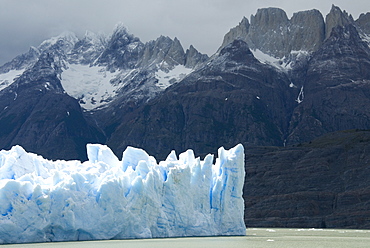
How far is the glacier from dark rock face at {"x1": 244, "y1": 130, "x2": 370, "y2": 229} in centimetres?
4541

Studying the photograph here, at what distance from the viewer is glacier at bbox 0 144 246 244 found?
159 feet

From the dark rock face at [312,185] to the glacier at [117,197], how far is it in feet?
149

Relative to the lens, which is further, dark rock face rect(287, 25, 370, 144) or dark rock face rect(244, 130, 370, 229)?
dark rock face rect(287, 25, 370, 144)

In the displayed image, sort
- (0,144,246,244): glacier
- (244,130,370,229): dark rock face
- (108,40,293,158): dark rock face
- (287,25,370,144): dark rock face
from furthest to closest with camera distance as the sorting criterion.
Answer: (108,40,293,158): dark rock face
(287,25,370,144): dark rock face
(244,130,370,229): dark rock face
(0,144,246,244): glacier

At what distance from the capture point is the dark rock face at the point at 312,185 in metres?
104

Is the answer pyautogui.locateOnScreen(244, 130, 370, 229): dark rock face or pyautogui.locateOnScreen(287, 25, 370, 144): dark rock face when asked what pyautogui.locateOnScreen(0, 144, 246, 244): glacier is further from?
pyautogui.locateOnScreen(287, 25, 370, 144): dark rock face

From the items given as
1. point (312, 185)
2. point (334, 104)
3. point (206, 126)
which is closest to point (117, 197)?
point (312, 185)

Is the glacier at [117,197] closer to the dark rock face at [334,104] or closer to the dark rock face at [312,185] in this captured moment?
the dark rock face at [312,185]

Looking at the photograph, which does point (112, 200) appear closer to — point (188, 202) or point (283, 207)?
point (188, 202)

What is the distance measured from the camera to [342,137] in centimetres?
13950

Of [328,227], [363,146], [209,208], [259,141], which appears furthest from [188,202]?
[259,141]

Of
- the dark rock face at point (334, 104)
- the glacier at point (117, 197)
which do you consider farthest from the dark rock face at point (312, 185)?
the glacier at point (117, 197)

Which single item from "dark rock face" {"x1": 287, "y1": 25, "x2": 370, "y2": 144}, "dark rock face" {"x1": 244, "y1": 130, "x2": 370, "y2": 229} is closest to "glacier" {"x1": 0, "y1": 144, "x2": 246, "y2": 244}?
"dark rock face" {"x1": 244, "y1": 130, "x2": 370, "y2": 229}

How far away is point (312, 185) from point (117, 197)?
71314mm
